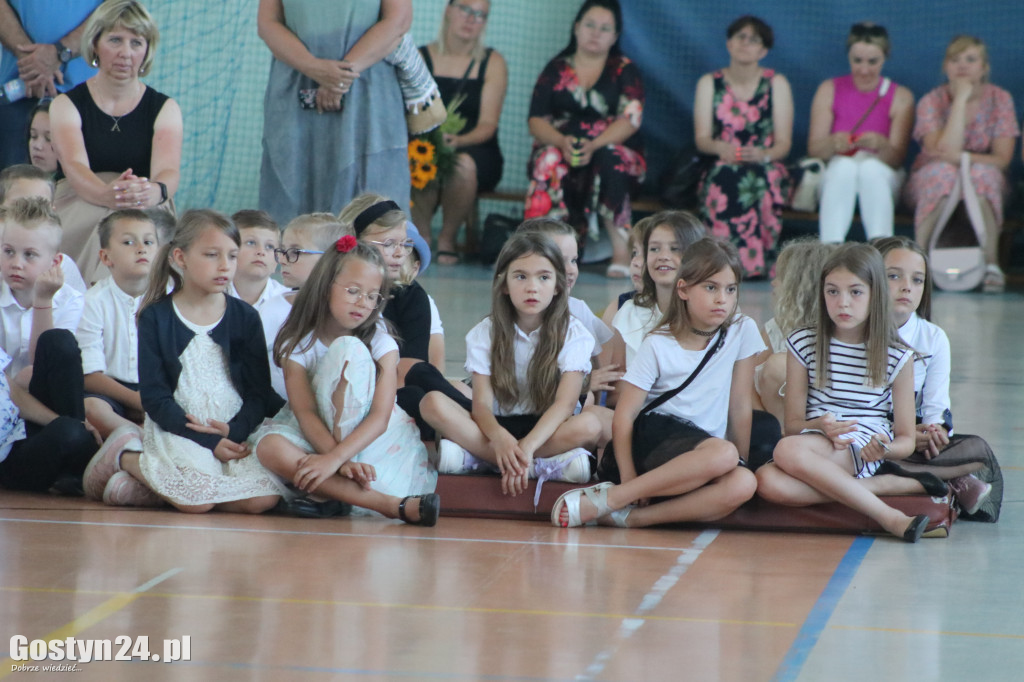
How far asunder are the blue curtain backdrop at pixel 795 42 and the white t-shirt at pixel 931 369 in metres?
5.33

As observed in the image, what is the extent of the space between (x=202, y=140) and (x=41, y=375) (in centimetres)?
538

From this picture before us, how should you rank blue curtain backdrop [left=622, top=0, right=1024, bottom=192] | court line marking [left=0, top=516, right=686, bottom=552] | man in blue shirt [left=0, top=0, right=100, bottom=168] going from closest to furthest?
court line marking [left=0, top=516, right=686, bottom=552] < man in blue shirt [left=0, top=0, right=100, bottom=168] < blue curtain backdrop [left=622, top=0, right=1024, bottom=192]

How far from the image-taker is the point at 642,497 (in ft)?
10.2

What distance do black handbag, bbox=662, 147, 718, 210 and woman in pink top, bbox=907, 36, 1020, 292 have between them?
1260mm

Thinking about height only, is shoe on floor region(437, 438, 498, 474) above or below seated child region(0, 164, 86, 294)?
below

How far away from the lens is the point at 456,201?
8.20 metres

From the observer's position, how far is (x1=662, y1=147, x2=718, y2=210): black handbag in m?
8.07

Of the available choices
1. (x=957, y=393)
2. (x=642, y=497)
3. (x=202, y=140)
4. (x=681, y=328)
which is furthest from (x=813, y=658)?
(x=202, y=140)

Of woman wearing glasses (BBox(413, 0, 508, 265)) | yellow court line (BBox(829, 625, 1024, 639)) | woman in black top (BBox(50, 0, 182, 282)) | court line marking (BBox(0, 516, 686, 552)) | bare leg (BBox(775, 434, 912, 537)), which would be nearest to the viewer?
yellow court line (BBox(829, 625, 1024, 639))

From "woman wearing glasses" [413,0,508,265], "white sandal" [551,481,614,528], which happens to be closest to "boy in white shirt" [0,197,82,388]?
"white sandal" [551,481,614,528]

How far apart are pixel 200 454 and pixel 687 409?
120 centimetres

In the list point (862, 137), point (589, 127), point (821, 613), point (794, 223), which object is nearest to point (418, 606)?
point (821, 613)

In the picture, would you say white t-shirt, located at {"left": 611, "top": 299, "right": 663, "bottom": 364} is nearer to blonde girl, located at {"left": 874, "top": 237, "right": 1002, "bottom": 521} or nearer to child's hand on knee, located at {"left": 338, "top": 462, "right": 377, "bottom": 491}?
blonde girl, located at {"left": 874, "top": 237, "right": 1002, "bottom": 521}

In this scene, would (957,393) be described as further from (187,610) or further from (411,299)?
(187,610)
